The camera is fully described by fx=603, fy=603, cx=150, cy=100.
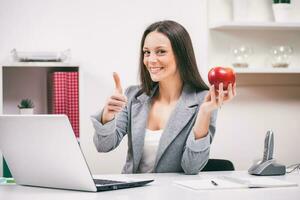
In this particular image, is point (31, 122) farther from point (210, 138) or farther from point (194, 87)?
point (194, 87)

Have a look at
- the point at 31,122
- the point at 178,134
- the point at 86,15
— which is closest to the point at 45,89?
the point at 86,15

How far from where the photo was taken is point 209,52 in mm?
3947

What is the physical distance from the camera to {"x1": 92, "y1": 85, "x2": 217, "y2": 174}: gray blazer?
2.48 m

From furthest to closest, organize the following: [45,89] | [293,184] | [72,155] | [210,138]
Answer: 1. [45,89]
2. [210,138]
3. [293,184]
4. [72,155]

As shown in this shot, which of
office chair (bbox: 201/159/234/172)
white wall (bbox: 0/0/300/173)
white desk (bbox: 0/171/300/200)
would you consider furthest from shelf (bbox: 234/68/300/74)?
white desk (bbox: 0/171/300/200)

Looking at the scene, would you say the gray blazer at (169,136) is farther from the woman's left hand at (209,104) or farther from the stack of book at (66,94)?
the stack of book at (66,94)

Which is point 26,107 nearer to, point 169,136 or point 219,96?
point 169,136

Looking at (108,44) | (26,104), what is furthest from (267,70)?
(26,104)

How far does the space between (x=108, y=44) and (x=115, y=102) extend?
162 cm

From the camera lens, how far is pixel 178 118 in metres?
2.70

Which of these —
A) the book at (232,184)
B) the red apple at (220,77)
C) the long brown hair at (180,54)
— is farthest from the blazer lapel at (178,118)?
the book at (232,184)

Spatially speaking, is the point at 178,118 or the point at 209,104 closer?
the point at 209,104

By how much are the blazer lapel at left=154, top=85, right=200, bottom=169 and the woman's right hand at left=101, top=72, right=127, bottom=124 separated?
0.94 ft

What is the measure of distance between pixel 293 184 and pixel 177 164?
27.1 inches
